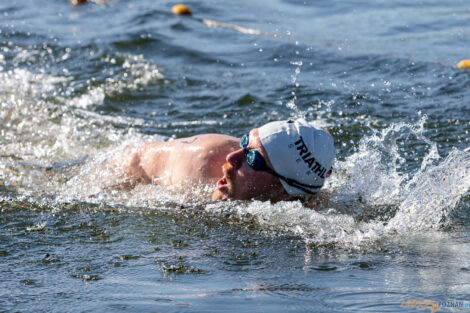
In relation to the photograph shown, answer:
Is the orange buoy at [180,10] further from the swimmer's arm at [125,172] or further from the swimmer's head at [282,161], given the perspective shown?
the swimmer's head at [282,161]

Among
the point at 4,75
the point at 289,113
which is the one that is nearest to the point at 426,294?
the point at 289,113

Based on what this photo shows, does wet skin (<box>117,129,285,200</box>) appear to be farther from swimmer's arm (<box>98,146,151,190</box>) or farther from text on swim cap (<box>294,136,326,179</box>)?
text on swim cap (<box>294,136,326,179</box>)

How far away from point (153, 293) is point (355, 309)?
1.06 metres

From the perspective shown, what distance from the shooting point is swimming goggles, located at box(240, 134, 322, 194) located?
4887 millimetres

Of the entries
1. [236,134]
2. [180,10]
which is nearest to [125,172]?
[236,134]

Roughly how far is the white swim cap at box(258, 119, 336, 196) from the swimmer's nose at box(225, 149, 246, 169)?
0.62 feet

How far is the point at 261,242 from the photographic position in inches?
181

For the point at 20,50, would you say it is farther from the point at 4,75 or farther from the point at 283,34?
the point at 283,34

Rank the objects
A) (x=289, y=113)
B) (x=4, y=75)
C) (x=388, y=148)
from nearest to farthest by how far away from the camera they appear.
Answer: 1. (x=388, y=148)
2. (x=289, y=113)
3. (x=4, y=75)

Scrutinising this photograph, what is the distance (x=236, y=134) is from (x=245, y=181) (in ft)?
8.57

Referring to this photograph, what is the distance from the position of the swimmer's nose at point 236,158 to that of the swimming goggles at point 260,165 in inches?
1.6

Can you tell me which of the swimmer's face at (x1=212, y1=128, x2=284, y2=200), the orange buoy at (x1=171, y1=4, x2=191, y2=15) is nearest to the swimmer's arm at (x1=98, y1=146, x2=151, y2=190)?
the swimmer's face at (x1=212, y1=128, x2=284, y2=200)

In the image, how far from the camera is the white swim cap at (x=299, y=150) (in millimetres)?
4883

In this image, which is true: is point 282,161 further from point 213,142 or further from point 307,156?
point 213,142
